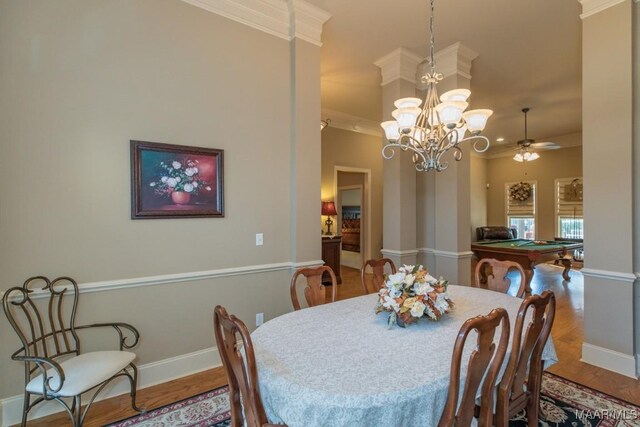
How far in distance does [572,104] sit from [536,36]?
9.77 ft

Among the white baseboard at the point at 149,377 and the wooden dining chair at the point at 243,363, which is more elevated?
the wooden dining chair at the point at 243,363

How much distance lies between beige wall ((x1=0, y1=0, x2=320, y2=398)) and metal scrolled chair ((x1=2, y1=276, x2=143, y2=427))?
0.26ft

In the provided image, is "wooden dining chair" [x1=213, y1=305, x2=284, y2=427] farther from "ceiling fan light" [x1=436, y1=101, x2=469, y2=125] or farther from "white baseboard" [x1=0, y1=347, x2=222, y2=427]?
"ceiling fan light" [x1=436, y1=101, x2=469, y2=125]

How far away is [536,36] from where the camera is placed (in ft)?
11.0

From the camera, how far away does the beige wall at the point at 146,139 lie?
1996mm

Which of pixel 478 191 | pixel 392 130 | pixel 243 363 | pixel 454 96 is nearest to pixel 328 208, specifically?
pixel 392 130

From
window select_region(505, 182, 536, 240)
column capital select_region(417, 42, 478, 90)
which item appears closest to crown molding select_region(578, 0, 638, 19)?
column capital select_region(417, 42, 478, 90)

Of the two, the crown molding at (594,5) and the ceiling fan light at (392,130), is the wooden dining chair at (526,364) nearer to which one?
the ceiling fan light at (392,130)

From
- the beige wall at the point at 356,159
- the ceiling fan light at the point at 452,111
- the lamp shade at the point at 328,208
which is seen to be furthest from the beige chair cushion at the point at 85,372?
the beige wall at the point at 356,159

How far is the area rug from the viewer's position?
79.0 inches

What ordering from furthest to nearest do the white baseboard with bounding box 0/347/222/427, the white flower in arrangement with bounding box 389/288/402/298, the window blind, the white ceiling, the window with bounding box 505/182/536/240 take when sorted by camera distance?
the window with bounding box 505/182/536/240
the window blind
the white ceiling
the white baseboard with bounding box 0/347/222/427
the white flower in arrangement with bounding box 389/288/402/298

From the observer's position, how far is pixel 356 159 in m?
6.40

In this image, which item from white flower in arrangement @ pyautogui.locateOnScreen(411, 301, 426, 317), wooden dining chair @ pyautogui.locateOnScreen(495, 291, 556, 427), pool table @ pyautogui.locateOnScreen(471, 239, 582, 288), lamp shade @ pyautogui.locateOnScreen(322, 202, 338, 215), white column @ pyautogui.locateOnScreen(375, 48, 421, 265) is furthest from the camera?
lamp shade @ pyautogui.locateOnScreen(322, 202, 338, 215)

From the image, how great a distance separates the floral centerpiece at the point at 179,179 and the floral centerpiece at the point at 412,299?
1.73m
